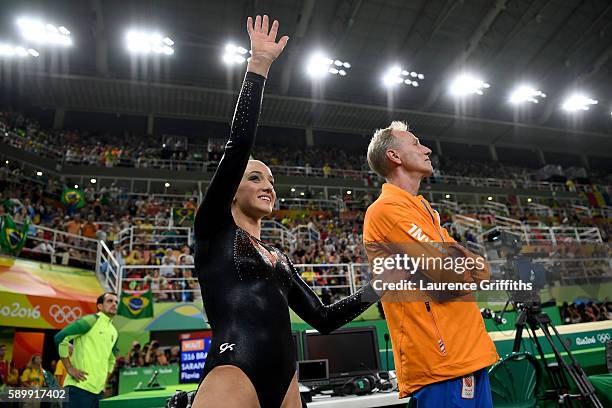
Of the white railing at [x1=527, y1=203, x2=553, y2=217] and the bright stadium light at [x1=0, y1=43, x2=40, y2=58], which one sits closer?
the bright stadium light at [x1=0, y1=43, x2=40, y2=58]

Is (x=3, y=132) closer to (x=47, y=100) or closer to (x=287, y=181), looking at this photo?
(x=47, y=100)

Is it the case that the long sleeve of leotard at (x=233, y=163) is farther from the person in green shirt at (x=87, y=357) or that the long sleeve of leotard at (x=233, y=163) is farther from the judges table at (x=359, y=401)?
the person in green shirt at (x=87, y=357)

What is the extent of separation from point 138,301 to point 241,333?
706 cm

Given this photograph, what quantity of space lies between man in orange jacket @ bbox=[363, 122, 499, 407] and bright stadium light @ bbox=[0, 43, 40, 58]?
2128cm

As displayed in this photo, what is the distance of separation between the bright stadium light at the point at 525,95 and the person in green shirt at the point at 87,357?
24.8 metres

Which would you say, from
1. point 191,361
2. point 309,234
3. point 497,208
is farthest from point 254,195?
point 497,208

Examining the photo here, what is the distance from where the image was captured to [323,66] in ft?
65.5

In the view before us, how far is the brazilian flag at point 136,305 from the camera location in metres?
7.41

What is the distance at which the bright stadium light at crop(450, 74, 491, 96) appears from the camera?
70.3ft

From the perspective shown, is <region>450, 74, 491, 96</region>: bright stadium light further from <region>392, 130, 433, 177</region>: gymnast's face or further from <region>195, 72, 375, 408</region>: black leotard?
<region>195, 72, 375, 408</region>: black leotard

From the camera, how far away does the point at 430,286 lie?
166cm

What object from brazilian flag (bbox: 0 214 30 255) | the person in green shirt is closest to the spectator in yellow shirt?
brazilian flag (bbox: 0 214 30 255)

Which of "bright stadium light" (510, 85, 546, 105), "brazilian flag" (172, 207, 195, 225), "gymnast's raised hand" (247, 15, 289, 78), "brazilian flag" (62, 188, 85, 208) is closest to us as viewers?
"gymnast's raised hand" (247, 15, 289, 78)

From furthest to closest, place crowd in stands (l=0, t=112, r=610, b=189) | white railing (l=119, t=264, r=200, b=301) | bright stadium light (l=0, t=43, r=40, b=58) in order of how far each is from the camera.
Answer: crowd in stands (l=0, t=112, r=610, b=189) < bright stadium light (l=0, t=43, r=40, b=58) < white railing (l=119, t=264, r=200, b=301)
